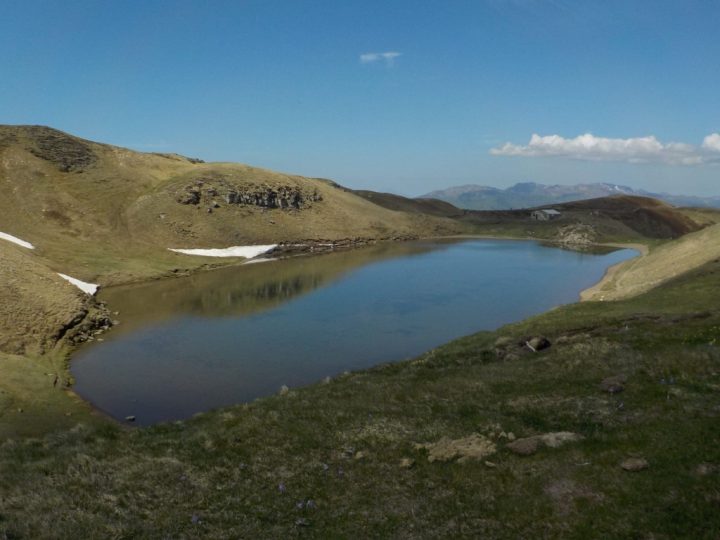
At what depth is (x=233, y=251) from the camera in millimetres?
119500

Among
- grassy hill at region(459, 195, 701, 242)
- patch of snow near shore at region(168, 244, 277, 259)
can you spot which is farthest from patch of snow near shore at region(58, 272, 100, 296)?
grassy hill at region(459, 195, 701, 242)

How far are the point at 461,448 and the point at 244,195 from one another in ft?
439

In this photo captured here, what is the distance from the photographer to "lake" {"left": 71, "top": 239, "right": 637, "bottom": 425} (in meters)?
40.0

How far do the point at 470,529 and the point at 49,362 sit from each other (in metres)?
44.6

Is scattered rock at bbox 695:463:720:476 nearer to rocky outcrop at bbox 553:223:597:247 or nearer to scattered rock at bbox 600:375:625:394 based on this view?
scattered rock at bbox 600:375:625:394

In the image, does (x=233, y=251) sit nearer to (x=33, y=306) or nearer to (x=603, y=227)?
(x=33, y=306)

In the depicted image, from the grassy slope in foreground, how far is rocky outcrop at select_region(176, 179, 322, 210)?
4538 inches

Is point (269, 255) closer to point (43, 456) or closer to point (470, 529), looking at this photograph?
point (43, 456)

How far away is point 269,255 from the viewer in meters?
122

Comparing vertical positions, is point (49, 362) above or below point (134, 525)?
below

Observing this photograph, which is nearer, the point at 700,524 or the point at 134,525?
the point at 700,524

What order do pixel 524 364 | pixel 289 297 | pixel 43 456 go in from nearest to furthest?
pixel 43 456 < pixel 524 364 < pixel 289 297

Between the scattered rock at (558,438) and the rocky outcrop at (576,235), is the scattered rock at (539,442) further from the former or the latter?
the rocky outcrop at (576,235)

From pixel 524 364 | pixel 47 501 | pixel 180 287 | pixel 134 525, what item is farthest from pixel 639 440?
pixel 180 287
